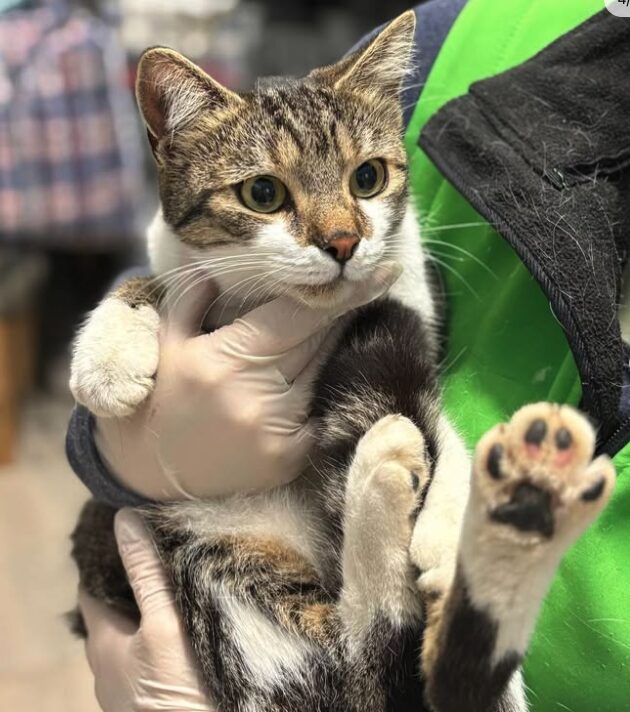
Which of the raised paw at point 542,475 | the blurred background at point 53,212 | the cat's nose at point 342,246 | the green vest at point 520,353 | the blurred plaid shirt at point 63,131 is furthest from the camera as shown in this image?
the blurred plaid shirt at point 63,131

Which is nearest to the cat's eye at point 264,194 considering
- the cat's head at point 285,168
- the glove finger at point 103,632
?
the cat's head at point 285,168

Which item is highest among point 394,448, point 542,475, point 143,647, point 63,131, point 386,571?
point 542,475

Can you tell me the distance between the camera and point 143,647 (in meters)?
1.05

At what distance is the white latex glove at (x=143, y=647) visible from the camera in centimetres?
102

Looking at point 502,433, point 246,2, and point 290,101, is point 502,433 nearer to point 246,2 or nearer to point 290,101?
point 290,101

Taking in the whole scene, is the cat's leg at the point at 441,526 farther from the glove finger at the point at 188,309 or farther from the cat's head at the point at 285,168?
Answer: the glove finger at the point at 188,309

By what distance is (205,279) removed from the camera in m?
1.06

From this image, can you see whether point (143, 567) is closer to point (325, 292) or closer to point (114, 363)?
point (114, 363)

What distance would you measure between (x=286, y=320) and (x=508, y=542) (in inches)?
16.5

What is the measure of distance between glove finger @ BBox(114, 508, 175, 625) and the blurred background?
1.26 meters

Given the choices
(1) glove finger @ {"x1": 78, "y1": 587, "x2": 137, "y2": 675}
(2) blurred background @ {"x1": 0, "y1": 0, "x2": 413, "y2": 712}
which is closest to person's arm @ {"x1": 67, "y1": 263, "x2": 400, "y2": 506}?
(1) glove finger @ {"x1": 78, "y1": 587, "x2": 137, "y2": 675}

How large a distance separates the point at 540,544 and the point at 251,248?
1.63 ft

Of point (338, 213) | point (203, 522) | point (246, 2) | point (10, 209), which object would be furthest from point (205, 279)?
point (246, 2)

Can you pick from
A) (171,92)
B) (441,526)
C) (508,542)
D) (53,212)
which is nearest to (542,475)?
(508,542)
